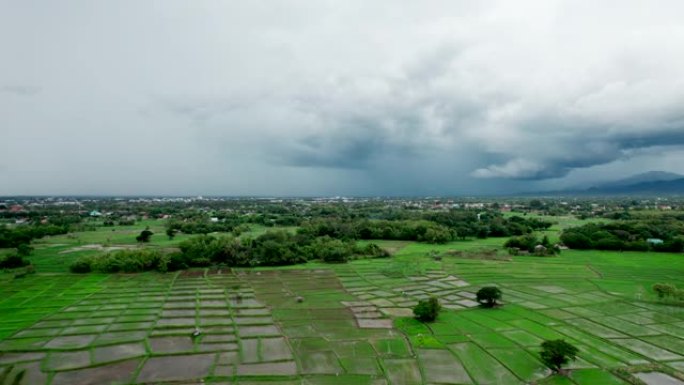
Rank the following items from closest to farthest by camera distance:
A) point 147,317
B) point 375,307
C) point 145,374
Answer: point 145,374, point 147,317, point 375,307

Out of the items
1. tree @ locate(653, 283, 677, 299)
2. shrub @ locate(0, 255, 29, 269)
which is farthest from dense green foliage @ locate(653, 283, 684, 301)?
shrub @ locate(0, 255, 29, 269)

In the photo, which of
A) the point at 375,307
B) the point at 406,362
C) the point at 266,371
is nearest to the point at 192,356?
the point at 266,371

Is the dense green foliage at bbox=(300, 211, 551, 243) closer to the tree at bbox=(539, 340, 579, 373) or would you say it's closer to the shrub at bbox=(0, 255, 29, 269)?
the shrub at bbox=(0, 255, 29, 269)

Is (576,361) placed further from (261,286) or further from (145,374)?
(261,286)

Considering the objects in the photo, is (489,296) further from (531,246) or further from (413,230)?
(413,230)

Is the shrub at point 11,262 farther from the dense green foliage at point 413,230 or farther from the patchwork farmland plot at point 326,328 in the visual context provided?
the dense green foliage at point 413,230

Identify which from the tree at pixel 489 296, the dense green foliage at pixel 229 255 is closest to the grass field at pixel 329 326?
the tree at pixel 489 296
